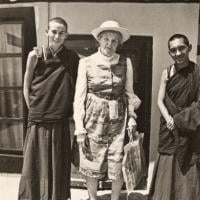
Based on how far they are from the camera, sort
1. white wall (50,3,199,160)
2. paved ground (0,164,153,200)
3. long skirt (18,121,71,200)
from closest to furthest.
Answer: 1. long skirt (18,121,71,200)
2. white wall (50,3,199,160)
3. paved ground (0,164,153,200)

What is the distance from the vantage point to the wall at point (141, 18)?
2.98 metres

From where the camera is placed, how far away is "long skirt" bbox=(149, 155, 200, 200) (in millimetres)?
2703

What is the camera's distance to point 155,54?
3.12 m

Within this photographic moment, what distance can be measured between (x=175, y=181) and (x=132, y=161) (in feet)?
1.23

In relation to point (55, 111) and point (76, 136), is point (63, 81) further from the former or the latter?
point (76, 136)

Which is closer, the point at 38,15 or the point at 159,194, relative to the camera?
the point at 159,194

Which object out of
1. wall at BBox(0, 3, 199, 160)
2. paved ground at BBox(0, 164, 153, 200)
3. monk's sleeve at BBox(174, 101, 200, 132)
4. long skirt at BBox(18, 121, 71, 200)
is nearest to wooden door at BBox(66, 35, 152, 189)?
wall at BBox(0, 3, 199, 160)

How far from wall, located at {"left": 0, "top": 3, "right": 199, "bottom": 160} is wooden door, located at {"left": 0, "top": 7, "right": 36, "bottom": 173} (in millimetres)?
128

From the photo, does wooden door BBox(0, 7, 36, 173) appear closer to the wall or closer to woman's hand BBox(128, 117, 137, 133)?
the wall

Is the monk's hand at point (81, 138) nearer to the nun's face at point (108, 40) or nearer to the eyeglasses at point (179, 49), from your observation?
the nun's face at point (108, 40)

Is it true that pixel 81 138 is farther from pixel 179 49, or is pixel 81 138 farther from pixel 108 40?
pixel 179 49

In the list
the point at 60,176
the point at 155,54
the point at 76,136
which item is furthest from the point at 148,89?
the point at 60,176

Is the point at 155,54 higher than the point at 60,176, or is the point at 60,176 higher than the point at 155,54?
the point at 155,54

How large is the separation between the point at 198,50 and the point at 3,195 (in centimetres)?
200
